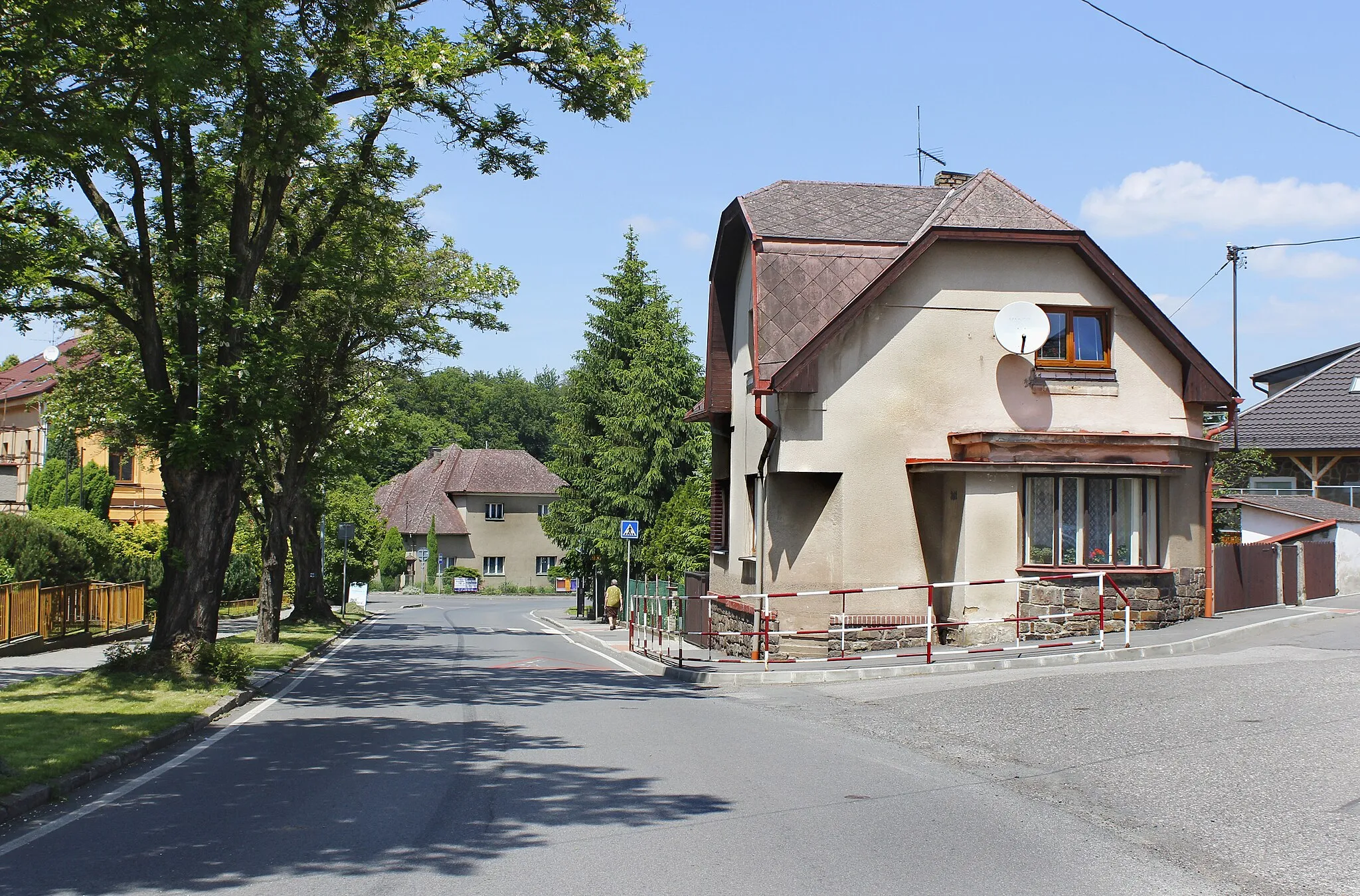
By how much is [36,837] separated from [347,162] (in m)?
12.7

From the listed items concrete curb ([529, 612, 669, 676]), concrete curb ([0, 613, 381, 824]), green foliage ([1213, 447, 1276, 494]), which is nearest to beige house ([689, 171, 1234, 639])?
concrete curb ([529, 612, 669, 676])

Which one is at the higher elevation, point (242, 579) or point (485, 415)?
point (485, 415)

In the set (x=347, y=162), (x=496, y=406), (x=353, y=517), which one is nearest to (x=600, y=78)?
(x=347, y=162)

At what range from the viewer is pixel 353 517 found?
2496 inches

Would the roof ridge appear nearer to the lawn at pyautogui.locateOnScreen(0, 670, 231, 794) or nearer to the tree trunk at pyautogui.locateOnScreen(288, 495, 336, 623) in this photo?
the tree trunk at pyautogui.locateOnScreen(288, 495, 336, 623)

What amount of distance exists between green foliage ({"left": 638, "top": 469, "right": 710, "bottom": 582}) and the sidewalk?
16.5 meters

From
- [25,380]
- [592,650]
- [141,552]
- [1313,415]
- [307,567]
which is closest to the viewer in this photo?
[592,650]

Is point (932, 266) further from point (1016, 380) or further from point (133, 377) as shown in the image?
point (133, 377)

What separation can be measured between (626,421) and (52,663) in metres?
27.0

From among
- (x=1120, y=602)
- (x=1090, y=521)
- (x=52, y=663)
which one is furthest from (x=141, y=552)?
(x=1120, y=602)

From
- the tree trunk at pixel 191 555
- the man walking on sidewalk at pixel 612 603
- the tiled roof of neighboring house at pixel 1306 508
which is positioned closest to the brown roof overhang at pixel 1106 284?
the tiled roof of neighboring house at pixel 1306 508

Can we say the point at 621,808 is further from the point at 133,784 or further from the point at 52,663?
the point at 52,663

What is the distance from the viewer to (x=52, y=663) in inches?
781

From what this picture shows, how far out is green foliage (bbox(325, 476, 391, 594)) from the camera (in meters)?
59.2
